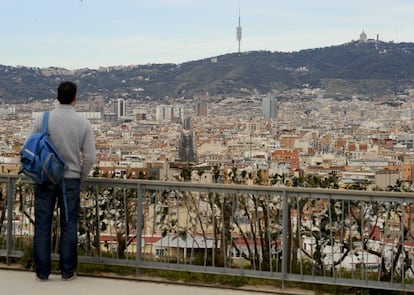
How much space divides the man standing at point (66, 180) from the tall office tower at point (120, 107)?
154 ft

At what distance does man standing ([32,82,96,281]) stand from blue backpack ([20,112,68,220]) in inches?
3.2

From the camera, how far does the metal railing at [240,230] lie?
554 centimetres

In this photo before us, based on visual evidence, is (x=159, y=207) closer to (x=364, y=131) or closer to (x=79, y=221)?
(x=79, y=221)

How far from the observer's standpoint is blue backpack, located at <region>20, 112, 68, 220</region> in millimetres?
5508

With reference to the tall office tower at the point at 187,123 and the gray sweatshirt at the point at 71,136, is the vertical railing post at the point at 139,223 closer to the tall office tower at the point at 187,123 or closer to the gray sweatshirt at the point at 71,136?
the gray sweatshirt at the point at 71,136

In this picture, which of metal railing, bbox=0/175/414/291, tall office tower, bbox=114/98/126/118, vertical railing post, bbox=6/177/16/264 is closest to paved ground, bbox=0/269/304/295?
metal railing, bbox=0/175/414/291

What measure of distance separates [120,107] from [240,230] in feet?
160

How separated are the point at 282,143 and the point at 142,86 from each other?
1848cm

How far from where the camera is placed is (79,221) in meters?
6.40

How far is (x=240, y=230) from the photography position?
19.8ft

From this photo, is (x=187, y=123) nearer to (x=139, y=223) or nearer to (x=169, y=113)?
(x=169, y=113)

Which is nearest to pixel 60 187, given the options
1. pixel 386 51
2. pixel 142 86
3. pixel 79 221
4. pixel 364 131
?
pixel 79 221

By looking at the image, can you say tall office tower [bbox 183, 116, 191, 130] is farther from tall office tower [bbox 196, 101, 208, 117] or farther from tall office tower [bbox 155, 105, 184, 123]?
tall office tower [bbox 196, 101, 208, 117]

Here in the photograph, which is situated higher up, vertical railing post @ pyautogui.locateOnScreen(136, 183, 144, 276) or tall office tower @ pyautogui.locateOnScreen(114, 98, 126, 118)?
tall office tower @ pyautogui.locateOnScreen(114, 98, 126, 118)
